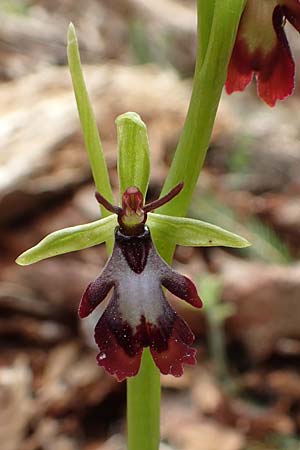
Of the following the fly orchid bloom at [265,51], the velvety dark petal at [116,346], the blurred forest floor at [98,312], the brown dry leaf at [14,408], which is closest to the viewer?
the velvety dark petal at [116,346]

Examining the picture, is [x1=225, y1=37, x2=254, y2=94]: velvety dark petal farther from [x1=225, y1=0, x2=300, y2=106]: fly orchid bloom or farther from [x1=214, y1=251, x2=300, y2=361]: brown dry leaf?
[x1=214, y1=251, x2=300, y2=361]: brown dry leaf

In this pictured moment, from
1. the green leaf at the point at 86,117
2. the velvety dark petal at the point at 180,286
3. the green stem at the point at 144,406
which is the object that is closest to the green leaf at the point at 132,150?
the green leaf at the point at 86,117

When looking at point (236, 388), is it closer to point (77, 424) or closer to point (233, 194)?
point (77, 424)

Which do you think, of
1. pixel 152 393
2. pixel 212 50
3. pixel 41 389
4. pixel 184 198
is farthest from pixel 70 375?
pixel 212 50

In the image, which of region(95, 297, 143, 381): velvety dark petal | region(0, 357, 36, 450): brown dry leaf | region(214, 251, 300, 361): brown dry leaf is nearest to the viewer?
region(95, 297, 143, 381): velvety dark petal

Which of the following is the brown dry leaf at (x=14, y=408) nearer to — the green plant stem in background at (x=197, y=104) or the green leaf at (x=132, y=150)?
the green plant stem in background at (x=197, y=104)

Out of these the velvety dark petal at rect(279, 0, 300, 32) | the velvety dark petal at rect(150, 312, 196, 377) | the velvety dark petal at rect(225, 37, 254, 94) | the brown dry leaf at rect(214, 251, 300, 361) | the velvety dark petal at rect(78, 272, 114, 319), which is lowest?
the velvety dark petal at rect(150, 312, 196, 377)

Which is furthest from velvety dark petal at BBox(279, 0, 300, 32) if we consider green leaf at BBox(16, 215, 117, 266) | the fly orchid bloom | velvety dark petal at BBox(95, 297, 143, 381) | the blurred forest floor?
the blurred forest floor
